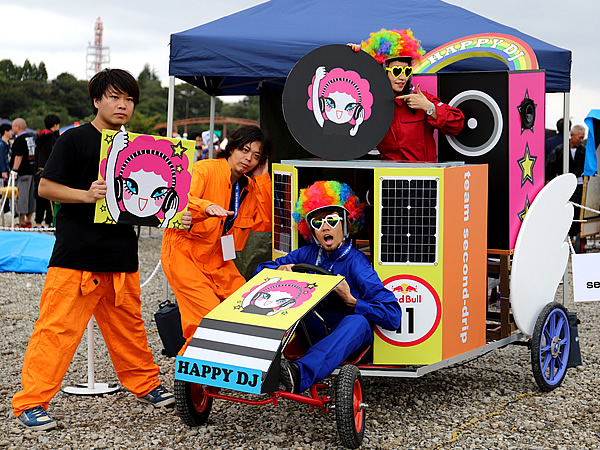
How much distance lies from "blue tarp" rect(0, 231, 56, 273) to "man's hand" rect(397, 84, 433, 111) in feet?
19.5

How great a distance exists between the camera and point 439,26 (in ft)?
22.8

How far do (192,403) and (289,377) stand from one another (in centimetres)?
63

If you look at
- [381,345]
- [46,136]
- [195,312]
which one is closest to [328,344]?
[381,345]

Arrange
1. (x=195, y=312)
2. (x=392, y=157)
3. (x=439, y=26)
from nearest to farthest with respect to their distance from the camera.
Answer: (x=195, y=312)
(x=392, y=157)
(x=439, y=26)

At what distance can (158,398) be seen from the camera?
4.14 metres

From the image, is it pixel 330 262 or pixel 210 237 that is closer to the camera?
pixel 330 262

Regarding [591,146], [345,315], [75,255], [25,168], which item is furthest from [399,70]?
[25,168]

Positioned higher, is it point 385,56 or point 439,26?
point 439,26

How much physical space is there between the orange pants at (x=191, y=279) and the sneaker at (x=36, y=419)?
910mm

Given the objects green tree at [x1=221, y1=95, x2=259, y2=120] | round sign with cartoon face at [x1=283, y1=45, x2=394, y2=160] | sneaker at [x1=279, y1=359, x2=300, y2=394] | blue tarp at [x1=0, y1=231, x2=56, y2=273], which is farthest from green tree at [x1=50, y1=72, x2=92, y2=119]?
sneaker at [x1=279, y1=359, x2=300, y2=394]

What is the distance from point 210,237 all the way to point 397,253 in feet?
3.67

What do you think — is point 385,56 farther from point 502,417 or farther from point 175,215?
point 502,417

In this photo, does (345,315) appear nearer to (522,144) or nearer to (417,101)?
(417,101)

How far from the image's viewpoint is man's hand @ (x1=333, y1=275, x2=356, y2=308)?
379 centimetres
